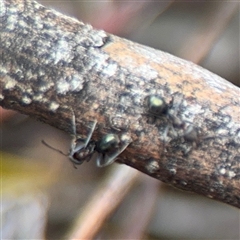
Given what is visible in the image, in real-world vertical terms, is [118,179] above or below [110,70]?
below

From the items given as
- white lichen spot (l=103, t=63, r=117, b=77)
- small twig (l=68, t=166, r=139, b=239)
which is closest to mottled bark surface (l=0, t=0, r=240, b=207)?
white lichen spot (l=103, t=63, r=117, b=77)

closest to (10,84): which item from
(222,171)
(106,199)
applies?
(222,171)

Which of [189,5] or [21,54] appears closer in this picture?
[21,54]

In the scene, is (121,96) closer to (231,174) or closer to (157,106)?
(157,106)

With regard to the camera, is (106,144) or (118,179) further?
(118,179)

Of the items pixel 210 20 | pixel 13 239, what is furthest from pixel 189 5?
pixel 13 239

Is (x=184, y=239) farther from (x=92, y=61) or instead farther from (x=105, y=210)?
(x=92, y=61)

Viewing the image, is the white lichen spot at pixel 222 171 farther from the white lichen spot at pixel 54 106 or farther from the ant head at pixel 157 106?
the white lichen spot at pixel 54 106
